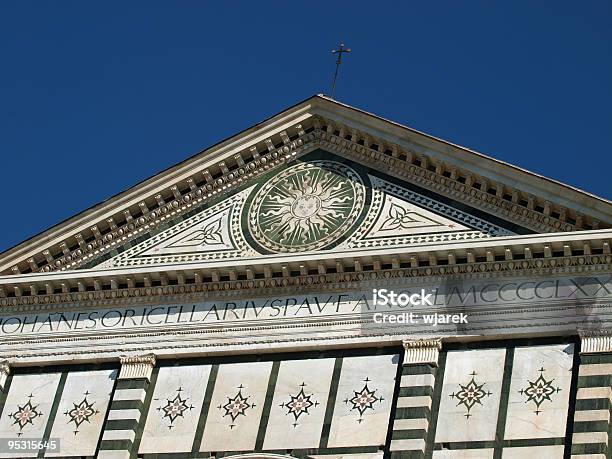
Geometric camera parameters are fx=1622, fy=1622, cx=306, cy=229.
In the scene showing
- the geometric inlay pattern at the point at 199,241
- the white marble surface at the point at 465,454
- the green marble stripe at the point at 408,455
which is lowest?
the green marble stripe at the point at 408,455

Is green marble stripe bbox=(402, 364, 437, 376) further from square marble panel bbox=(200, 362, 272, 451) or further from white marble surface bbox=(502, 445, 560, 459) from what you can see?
square marble panel bbox=(200, 362, 272, 451)

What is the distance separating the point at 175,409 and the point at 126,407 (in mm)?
703

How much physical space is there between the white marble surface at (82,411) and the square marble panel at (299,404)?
2539 mm

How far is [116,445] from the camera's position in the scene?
21.7 m

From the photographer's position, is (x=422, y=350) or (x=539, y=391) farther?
(x=422, y=350)

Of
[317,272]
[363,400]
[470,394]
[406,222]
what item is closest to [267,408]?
[363,400]

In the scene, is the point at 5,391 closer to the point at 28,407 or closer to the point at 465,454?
the point at 28,407

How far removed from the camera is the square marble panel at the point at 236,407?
21.3 meters

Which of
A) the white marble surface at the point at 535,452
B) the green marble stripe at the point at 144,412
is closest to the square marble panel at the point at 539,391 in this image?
the white marble surface at the point at 535,452

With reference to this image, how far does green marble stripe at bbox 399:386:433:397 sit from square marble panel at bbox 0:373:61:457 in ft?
16.9

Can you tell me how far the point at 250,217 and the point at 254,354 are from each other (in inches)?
95.1

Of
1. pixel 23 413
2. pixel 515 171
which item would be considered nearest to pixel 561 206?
pixel 515 171

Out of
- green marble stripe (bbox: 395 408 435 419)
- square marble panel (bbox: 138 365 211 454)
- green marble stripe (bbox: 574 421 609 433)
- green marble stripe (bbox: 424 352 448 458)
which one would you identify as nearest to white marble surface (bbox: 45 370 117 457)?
square marble panel (bbox: 138 365 211 454)

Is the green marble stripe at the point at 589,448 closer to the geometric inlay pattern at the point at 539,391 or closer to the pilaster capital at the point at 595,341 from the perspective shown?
the geometric inlay pattern at the point at 539,391
